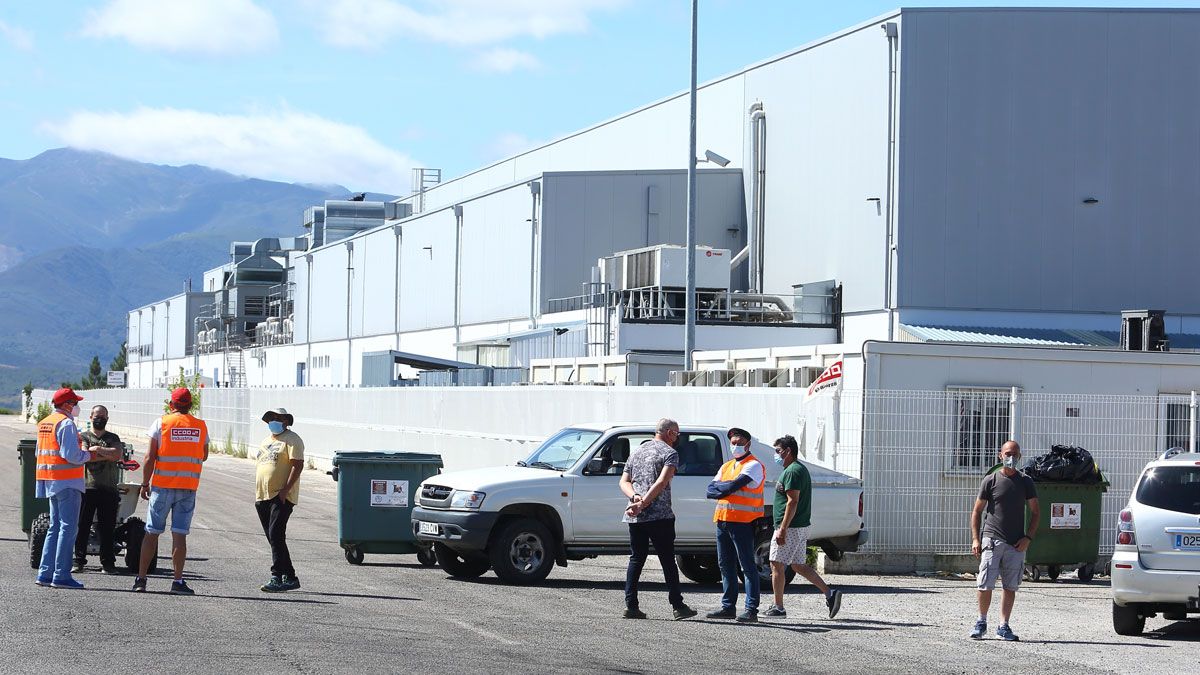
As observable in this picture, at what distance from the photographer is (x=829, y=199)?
1738 inches

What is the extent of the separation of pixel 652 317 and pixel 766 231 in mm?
7352

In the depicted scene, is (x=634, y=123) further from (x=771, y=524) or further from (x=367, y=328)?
(x=771, y=524)

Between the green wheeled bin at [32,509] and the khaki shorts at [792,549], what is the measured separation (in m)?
7.37

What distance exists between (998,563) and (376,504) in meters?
7.73

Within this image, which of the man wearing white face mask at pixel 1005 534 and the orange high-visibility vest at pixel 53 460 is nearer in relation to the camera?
the man wearing white face mask at pixel 1005 534

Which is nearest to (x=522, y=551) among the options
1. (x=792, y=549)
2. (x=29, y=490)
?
(x=792, y=549)

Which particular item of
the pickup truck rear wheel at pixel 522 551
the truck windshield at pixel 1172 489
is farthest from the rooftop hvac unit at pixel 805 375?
the truck windshield at pixel 1172 489

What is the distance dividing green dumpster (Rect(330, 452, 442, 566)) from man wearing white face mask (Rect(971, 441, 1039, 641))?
7.11m

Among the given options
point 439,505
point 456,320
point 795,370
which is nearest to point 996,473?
point 439,505

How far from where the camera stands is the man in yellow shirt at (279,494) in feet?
48.3

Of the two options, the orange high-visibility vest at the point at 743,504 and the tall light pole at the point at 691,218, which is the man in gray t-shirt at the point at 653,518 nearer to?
the orange high-visibility vest at the point at 743,504

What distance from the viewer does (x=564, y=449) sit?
17.2m

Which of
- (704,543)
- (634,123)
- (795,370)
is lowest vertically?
(704,543)

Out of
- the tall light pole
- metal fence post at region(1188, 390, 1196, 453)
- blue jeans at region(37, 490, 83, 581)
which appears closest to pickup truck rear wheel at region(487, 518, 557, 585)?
blue jeans at region(37, 490, 83, 581)
